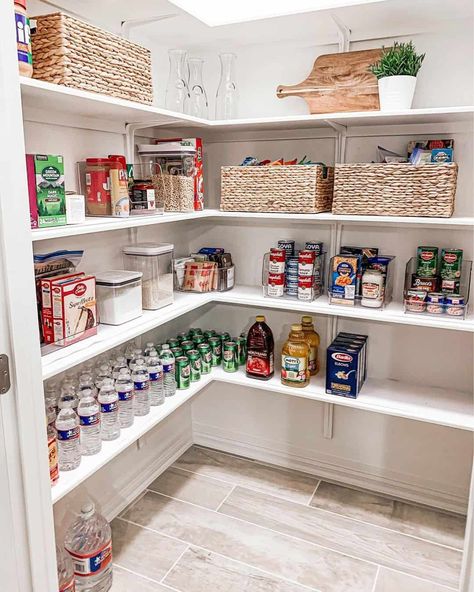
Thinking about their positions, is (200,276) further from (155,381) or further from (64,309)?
(64,309)

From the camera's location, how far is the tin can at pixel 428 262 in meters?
2.00

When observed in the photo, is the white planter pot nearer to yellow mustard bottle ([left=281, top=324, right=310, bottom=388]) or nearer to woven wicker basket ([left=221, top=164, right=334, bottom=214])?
woven wicker basket ([left=221, top=164, right=334, bottom=214])

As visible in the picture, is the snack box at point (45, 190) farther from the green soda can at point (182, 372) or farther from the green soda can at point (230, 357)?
the green soda can at point (230, 357)

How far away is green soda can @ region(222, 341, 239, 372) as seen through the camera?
2.34 metres

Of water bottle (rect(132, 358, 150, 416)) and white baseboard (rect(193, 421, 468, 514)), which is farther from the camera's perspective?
white baseboard (rect(193, 421, 468, 514))

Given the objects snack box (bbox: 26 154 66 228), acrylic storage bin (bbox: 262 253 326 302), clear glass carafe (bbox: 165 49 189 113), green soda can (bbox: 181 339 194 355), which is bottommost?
green soda can (bbox: 181 339 194 355)

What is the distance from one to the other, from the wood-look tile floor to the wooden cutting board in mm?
1708

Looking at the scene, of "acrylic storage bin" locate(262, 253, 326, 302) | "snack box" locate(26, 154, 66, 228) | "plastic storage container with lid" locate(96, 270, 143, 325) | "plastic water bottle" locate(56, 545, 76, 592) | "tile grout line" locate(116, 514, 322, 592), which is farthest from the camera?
"acrylic storage bin" locate(262, 253, 326, 302)

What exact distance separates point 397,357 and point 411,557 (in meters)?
0.80

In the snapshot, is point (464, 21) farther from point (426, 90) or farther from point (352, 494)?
point (352, 494)

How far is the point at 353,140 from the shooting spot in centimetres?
218

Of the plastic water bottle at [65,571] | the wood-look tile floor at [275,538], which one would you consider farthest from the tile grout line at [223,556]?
the plastic water bottle at [65,571]

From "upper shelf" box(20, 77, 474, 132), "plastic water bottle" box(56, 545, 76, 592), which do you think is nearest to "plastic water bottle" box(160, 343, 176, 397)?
"plastic water bottle" box(56, 545, 76, 592)

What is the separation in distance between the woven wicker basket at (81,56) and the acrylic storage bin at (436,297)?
1.23 m
